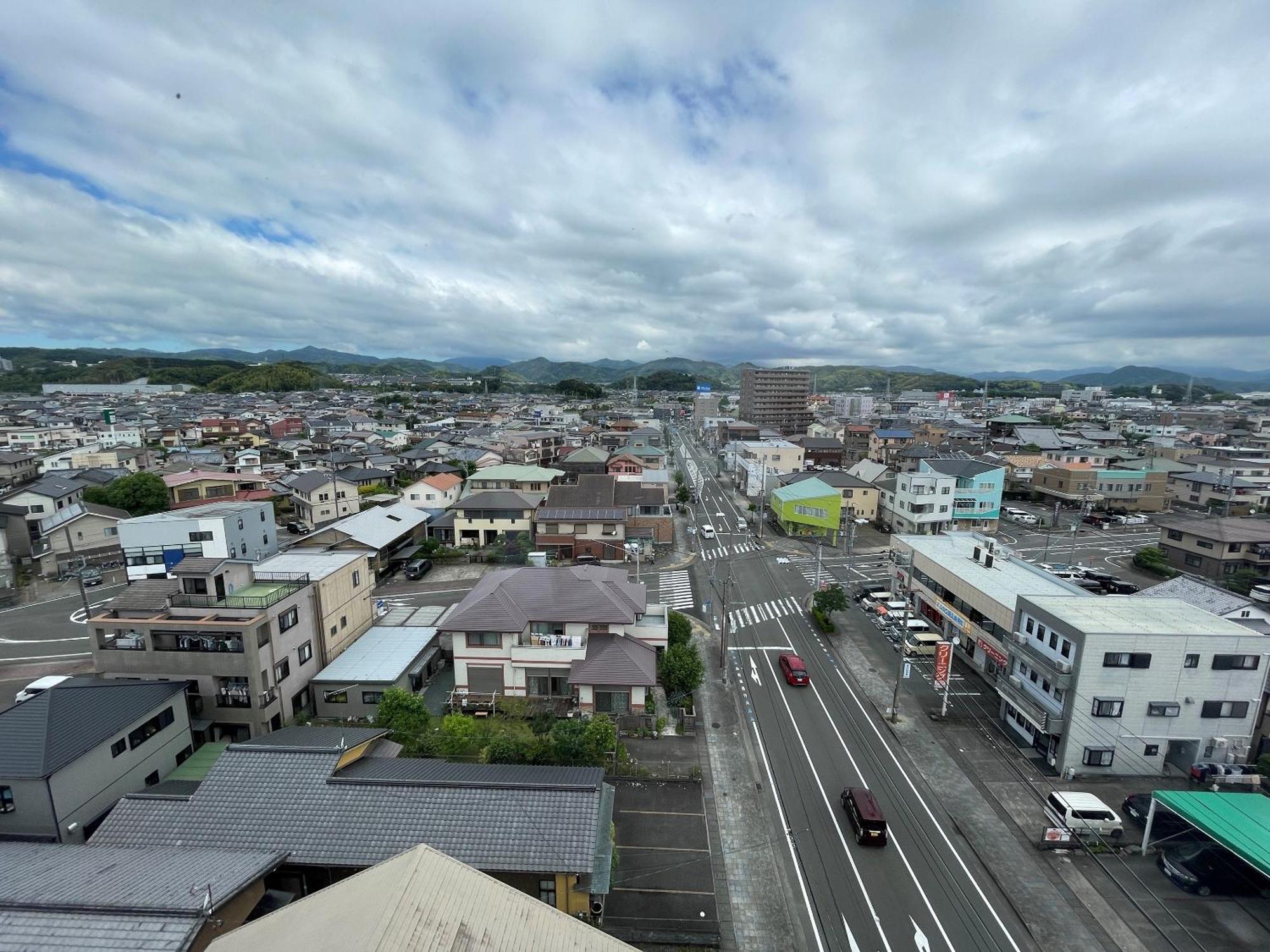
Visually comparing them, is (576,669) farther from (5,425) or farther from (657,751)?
(5,425)

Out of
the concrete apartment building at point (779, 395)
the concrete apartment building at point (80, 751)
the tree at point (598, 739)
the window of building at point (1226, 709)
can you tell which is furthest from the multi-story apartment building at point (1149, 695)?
the concrete apartment building at point (779, 395)

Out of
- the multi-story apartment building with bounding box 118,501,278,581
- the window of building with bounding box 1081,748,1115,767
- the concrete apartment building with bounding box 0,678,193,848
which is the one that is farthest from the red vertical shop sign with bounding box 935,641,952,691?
the multi-story apartment building with bounding box 118,501,278,581

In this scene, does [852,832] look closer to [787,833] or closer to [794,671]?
[787,833]

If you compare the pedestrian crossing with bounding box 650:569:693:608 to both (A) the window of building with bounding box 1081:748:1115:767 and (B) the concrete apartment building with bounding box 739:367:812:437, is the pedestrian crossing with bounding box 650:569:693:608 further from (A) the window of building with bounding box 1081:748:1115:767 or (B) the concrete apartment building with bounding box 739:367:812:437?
(B) the concrete apartment building with bounding box 739:367:812:437

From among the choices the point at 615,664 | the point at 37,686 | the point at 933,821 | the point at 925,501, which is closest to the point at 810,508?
the point at 925,501

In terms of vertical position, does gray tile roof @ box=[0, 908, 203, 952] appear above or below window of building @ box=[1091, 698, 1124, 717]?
above

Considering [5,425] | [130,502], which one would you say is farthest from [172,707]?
[5,425]
